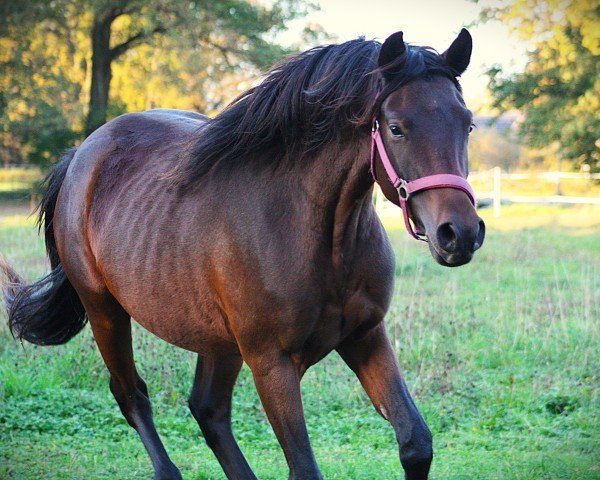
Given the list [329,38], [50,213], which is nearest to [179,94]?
[329,38]

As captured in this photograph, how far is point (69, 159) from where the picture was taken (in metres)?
5.33

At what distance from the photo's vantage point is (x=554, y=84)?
15266 mm

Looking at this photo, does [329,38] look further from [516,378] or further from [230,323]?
[230,323]

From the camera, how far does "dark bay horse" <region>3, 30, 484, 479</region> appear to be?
293 cm

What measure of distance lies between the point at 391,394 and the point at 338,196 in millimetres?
911

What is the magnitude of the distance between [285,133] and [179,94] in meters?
29.3

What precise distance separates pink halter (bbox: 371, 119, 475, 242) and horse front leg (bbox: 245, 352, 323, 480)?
83cm

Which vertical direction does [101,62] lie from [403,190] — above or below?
below

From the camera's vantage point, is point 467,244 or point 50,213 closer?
point 467,244

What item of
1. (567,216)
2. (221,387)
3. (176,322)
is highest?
(176,322)

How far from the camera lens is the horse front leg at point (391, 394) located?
133 inches

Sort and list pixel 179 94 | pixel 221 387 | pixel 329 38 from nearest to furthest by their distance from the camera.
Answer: pixel 221 387 → pixel 329 38 → pixel 179 94

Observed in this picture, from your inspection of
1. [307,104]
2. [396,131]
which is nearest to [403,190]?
[396,131]

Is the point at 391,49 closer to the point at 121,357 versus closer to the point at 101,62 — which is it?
the point at 121,357
